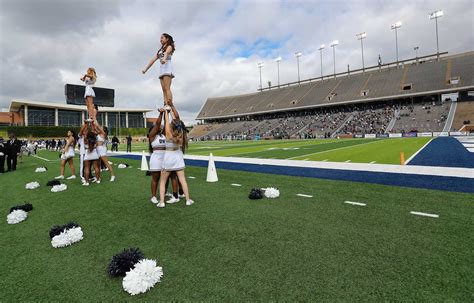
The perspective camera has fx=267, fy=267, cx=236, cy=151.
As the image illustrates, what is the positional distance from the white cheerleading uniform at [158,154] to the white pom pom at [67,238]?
1.87 meters

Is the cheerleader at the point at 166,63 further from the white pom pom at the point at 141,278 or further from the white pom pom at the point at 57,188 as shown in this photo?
the white pom pom at the point at 57,188

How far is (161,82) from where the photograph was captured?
5.62 metres

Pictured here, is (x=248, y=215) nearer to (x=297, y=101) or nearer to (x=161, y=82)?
(x=161, y=82)

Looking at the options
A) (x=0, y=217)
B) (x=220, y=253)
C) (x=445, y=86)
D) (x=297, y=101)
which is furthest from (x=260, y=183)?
(x=297, y=101)

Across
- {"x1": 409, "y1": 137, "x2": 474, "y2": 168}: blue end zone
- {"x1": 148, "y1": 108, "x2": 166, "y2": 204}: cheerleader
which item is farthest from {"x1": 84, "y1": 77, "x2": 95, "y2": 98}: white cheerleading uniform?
{"x1": 409, "y1": 137, "x2": 474, "y2": 168}: blue end zone

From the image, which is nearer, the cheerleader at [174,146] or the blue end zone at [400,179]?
the cheerleader at [174,146]

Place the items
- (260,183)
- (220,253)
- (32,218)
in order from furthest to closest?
1. (260,183)
2. (32,218)
3. (220,253)

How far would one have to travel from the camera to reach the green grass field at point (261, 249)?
2.52 m

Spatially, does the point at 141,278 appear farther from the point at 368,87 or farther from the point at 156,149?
the point at 368,87

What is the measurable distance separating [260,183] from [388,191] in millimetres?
3301

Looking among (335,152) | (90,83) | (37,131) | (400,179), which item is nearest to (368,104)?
(335,152)

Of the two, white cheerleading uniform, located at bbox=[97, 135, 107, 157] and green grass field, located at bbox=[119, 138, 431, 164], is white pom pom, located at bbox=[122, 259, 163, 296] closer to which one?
white cheerleading uniform, located at bbox=[97, 135, 107, 157]

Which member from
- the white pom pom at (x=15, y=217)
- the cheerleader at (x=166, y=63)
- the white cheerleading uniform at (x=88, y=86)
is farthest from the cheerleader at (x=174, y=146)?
the white cheerleading uniform at (x=88, y=86)

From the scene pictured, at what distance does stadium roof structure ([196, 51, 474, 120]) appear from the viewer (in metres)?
54.8
